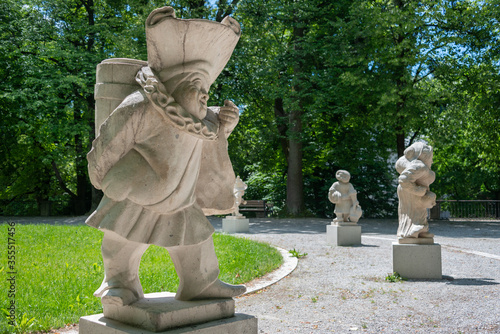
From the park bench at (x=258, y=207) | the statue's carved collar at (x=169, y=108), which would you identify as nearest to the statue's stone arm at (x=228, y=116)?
the statue's carved collar at (x=169, y=108)

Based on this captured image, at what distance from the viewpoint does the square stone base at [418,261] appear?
767 cm

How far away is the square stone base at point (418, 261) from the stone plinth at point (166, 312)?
5459mm

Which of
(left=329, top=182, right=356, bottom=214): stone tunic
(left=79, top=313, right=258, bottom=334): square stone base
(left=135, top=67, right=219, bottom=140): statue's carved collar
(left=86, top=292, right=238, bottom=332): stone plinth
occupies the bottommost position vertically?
(left=79, top=313, right=258, bottom=334): square stone base

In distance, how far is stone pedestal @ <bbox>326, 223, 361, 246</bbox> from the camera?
11977 mm

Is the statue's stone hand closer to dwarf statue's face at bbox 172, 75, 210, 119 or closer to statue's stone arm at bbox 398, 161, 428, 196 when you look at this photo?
dwarf statue's face at bbox 172, 75, 210, 119

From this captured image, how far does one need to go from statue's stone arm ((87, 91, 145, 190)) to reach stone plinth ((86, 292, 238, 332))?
0.82 m

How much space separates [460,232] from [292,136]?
784 centimetres

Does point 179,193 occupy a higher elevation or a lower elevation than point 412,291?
higher

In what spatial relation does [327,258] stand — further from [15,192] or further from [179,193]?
[15,192]

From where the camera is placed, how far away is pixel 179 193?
2.89m

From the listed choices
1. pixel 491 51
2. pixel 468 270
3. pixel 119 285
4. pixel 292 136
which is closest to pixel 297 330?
pixel 119 285

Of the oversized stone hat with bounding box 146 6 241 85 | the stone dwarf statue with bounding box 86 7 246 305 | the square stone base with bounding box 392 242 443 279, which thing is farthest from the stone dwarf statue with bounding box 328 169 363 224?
the oversized stone hat with bounding box 146 6 241 85

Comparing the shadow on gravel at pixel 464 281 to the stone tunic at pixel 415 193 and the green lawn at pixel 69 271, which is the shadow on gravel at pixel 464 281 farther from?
the green lawn at pixel 69 271

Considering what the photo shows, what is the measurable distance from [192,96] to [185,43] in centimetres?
32
